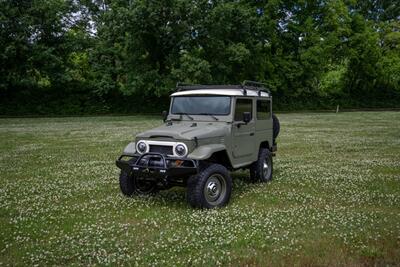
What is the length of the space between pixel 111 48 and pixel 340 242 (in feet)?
144

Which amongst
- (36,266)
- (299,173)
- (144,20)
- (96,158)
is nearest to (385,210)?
(299,173)

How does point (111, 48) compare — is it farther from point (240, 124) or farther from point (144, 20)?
point (240, 124)

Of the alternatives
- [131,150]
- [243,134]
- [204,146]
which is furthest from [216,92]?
[131,150]

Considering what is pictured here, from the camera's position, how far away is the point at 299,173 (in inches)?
507

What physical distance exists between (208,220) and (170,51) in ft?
125

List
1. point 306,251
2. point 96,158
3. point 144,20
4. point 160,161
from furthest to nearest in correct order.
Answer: point 144,20, point 96,158, point 160,161, point 306,251

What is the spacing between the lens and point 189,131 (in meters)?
9.08

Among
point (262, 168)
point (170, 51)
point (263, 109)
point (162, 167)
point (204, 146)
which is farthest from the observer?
point (170, 51)

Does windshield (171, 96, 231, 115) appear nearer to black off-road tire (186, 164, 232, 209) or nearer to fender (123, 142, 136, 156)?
fender (123, 142, 136, 156)

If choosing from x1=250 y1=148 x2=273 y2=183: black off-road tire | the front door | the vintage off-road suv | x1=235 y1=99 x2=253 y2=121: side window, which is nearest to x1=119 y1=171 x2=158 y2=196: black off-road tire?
the vintage off-road suv

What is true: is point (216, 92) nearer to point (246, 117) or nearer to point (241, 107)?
point (241, 107)

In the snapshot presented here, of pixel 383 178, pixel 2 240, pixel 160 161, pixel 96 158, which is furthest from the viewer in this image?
pixel 96 158

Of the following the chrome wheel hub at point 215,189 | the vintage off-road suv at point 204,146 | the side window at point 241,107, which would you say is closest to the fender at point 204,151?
the vintage off-road suv at point 204,146

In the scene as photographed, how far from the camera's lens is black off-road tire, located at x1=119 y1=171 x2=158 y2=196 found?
385 inches
